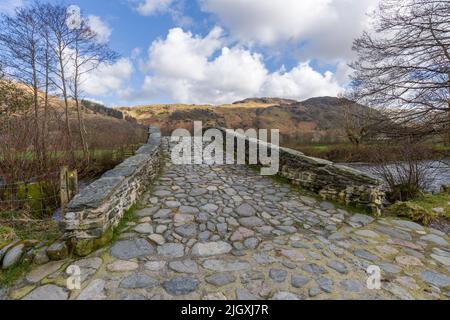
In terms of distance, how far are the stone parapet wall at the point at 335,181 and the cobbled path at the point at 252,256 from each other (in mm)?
322

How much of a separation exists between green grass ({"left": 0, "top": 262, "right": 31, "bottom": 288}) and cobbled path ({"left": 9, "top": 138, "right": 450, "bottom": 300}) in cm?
10

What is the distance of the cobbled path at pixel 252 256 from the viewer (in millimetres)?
1834

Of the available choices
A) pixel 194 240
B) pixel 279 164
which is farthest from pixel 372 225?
pixel 194 240

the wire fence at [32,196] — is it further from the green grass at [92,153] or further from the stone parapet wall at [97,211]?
the stone parapet wall at [97,211]

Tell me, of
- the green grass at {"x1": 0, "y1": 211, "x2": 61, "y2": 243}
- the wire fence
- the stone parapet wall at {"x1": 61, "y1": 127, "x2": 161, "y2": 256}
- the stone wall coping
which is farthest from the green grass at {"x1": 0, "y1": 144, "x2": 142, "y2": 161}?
the stone wall coping

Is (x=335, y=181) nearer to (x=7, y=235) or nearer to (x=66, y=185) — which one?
(x=66, y=185)

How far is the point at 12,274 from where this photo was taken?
195 cm

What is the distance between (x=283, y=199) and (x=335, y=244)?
56.4 inches

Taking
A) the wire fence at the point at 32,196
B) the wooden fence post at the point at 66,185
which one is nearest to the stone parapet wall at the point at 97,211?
the wooden fence post at the point at 66,185

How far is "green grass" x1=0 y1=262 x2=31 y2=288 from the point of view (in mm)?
1856

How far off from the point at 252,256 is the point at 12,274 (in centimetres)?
234

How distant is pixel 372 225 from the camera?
3258 millimetres

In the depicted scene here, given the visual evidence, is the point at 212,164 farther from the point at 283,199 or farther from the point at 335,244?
the point at 335,244

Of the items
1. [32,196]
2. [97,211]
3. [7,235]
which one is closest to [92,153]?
[32,196]
